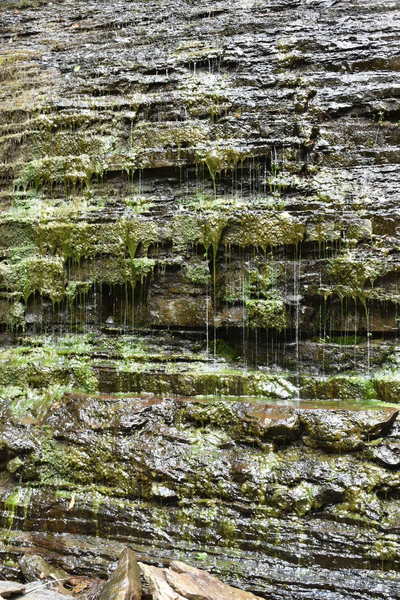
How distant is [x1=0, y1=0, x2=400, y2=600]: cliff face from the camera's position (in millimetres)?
3967

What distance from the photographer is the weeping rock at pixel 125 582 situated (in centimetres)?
319

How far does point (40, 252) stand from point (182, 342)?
217cm

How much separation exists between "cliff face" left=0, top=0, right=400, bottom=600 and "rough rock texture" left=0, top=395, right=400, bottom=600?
0.02 meters

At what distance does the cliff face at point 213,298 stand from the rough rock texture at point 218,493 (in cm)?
2

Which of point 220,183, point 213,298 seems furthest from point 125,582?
point 220,183

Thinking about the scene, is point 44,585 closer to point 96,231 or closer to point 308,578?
point 308,578

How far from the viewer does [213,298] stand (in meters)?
5.35

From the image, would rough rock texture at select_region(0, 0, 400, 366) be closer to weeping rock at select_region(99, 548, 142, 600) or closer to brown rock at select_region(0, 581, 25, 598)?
weeping rock at select_region(99, 548, 142, 600)

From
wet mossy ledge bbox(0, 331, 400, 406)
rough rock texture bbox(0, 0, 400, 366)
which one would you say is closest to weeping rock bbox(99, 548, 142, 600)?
wet mossy ledge bbox(0, 331, 400, 406)

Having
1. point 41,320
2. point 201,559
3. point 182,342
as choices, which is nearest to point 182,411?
point 182,342

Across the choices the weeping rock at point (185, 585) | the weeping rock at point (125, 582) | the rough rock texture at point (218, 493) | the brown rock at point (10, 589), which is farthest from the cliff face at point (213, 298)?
the brown rock at point (10, 589)

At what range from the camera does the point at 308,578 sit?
3.63 meters

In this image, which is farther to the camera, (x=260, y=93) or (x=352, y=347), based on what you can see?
(x=260, y=93)

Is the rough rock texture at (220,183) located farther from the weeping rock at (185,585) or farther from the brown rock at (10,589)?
the brown rock at (10,589)
